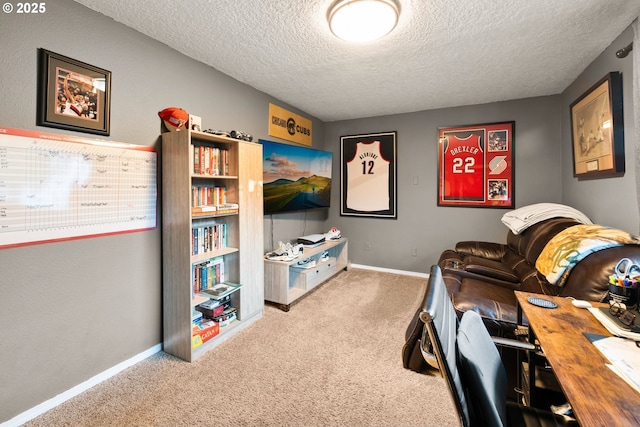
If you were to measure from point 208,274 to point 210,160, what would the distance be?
970 millimetres

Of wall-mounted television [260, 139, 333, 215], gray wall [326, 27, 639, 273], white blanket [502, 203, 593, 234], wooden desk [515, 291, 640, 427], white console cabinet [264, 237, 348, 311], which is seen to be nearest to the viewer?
wooden desk [515, 291, 640, 427]

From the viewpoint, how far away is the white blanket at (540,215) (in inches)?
98.2

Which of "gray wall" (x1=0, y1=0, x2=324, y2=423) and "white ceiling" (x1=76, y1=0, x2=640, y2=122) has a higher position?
"white ceiling" (x1=76, y1=0, x2=640, y2=122)

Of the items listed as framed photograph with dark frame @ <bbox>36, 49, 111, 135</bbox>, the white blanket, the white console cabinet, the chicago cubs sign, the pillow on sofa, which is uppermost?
the chicago cubs sign

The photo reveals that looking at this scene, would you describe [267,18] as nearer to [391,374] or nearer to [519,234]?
[391,374]

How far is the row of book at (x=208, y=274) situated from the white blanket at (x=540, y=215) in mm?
2998

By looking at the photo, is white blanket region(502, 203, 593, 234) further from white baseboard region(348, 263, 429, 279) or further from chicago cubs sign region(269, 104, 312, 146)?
chicago cubs sign region(269, 104, 312, 146)

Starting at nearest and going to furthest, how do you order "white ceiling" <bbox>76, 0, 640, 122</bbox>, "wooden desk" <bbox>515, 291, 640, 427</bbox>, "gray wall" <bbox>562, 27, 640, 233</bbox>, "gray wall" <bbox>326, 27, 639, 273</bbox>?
1. "wooden desk" <bbox>515, 291, 640, 427</bbox>
2. "white ceiling" <bbox>76, 0, 640, 122</bbox>
3. "gray wall" <bbox>562, 27, 640, 233</bbox>
4. "gray wall" <bbox>326, 27, 639, 273</bbox>

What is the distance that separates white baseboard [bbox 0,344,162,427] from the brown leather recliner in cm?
230

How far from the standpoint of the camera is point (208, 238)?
7.64ft

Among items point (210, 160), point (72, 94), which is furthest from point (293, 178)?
point (72, 94)

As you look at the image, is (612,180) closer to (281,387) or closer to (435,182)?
(435,182)

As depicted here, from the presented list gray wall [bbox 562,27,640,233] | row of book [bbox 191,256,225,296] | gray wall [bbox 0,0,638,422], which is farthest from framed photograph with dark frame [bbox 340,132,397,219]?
row of book [bbox 191,256,225,296]

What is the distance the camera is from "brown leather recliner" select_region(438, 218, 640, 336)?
4.81 feet
